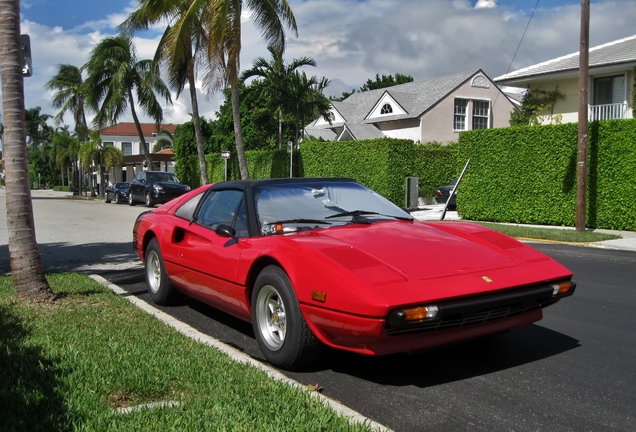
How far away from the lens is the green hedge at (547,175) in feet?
50.5

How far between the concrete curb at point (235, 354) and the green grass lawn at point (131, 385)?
0.33ft

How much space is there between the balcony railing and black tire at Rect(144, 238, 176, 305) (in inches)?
790

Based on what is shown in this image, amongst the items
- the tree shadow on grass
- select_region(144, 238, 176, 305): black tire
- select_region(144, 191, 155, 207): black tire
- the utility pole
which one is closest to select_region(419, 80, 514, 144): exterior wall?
select_region(144, 191, 155, 207): black tire

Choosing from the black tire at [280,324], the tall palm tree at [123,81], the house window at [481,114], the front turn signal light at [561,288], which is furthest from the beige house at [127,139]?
the front turn signal light at [561,288]

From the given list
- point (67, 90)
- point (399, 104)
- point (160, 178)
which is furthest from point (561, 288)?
point (67, 90)

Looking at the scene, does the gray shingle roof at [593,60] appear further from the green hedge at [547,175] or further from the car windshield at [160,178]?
the car windshield at [160,178]

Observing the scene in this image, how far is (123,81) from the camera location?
39656mm

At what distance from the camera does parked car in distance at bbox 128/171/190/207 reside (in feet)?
90.0

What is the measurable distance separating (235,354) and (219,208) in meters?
1.54

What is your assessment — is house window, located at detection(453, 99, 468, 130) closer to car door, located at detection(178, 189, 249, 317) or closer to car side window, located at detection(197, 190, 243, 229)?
car side window, located at detection(197, 190, 243, 229)

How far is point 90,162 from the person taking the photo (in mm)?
52969

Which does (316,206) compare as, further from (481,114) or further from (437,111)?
(481,114)

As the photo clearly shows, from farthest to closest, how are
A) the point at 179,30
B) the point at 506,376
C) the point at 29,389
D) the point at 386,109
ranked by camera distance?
the point at 386,109
the point at 179,30
the point at 506,376
the point at 29,389

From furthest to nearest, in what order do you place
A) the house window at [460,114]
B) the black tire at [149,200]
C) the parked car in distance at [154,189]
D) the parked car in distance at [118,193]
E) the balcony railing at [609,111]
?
the house window at [460,114] → the parked car in distance at [118,193] → the black tire at [149,200] → the parked car in distance at [154,189] → the balcony railing at [609,111]
